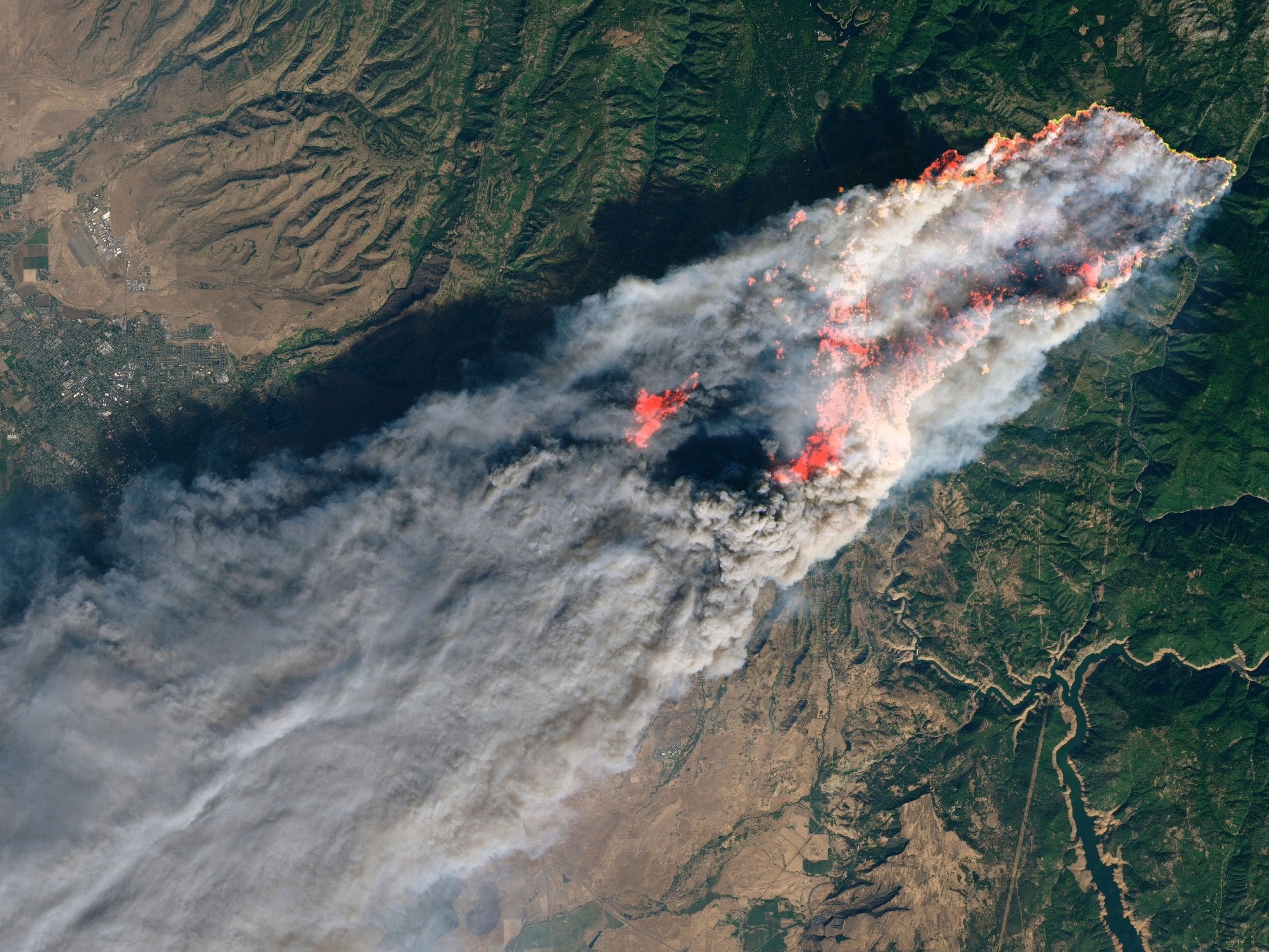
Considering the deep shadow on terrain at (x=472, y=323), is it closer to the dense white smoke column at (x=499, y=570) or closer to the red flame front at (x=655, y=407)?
the dense white smoke column at (x=499, y=570)

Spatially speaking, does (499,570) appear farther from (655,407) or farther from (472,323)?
(472,323)

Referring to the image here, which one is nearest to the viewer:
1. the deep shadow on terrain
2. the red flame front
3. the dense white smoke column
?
the dense white smoke column

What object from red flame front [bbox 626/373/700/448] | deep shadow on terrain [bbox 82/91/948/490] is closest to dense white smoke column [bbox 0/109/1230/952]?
red flame front [bbox 626/373/700/448]

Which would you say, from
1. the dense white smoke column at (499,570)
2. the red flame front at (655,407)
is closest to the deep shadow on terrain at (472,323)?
the dense white smoke column at (499,570)

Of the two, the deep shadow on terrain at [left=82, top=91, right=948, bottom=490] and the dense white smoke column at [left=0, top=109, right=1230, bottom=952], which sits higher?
the deep shadow on terrain at [left=82, top=91, right=948, bottom=490]

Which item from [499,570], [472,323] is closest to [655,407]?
[499,570]

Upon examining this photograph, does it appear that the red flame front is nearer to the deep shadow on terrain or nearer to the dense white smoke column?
the dense white smoke column
